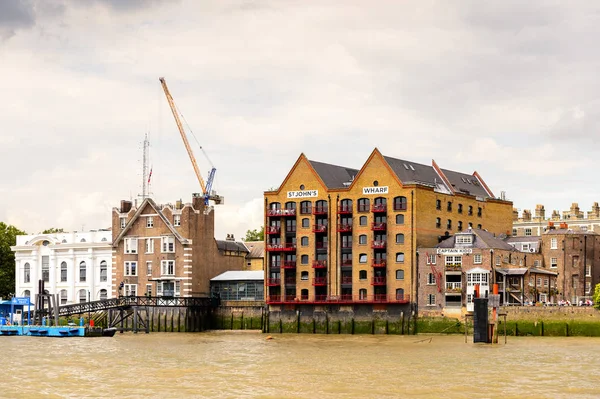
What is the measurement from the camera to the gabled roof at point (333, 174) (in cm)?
12675

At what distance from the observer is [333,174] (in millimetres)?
129750

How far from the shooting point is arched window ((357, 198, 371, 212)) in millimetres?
121188

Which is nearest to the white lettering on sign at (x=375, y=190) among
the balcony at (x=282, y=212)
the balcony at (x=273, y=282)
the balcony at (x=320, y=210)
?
the balcony at (x=320, y=210)

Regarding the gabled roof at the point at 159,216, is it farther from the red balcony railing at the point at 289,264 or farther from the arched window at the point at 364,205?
the arched window at the point at 364,205

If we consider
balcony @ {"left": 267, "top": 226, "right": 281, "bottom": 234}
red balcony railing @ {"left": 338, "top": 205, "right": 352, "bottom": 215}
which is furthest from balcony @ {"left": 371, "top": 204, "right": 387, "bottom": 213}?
balcony @ {"left": 267, "top": 226, "right": 281, "bottom": 234}

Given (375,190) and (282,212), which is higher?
(375,190)

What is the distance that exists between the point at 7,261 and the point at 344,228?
57149mm

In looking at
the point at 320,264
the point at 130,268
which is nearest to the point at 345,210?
the point at 320,264

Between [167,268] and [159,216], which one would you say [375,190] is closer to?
[167,268]

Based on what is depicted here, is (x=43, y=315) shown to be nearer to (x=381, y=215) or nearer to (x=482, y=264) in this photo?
(x=381, y=215)

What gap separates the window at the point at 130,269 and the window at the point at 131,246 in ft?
4.67

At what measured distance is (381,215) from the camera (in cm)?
12094

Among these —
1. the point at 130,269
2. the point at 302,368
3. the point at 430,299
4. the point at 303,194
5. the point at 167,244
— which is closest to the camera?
the point at 302,368

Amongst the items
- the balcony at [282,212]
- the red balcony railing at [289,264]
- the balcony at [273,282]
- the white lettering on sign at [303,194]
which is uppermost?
the white lettering on sign at [303,194]
